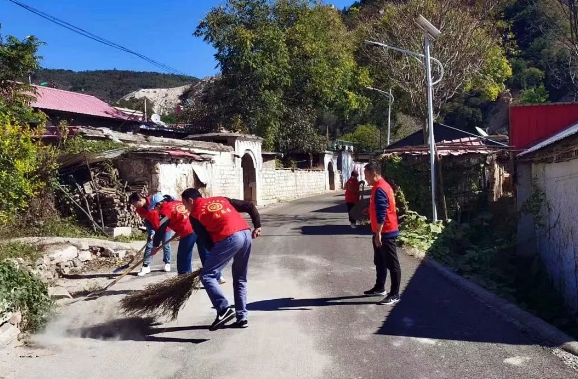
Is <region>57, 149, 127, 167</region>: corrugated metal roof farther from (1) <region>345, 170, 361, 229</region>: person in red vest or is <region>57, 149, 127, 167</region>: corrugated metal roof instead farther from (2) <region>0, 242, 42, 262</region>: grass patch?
(1) <region>345, 170, 361, 229</region>: person in red vest

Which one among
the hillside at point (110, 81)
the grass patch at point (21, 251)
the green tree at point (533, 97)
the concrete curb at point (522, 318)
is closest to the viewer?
the concrete curb at point (522, 318)

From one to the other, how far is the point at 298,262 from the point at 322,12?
26.4 m

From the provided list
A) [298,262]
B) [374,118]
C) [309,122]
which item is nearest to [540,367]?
[298,262]

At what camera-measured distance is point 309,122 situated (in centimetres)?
3484

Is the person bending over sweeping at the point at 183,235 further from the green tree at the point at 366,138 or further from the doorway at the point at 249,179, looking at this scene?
the green tree at the point at 366,138

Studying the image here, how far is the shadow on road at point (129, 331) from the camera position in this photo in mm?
6230

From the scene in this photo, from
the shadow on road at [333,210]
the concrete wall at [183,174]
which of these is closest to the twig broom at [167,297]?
the concrete wall at [183,174]

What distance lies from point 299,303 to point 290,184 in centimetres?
2517

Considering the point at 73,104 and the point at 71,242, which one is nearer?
the point at 71,242

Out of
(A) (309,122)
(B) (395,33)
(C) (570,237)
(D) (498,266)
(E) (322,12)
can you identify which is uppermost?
(E) (322,12)

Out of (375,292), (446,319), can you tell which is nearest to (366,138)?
(375,292)

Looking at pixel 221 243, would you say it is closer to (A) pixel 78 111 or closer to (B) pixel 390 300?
(B) pixel 390 300

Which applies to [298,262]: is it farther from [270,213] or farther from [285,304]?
[270,213]

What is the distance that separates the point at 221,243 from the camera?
622 centimetres
